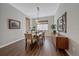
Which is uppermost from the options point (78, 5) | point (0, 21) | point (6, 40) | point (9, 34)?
point (78, 5)

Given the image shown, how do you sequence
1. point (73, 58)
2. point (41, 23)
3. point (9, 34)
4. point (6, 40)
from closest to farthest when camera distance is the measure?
point (73, 58)
point (6, 40)
point (9, 34)
point (41, 23)

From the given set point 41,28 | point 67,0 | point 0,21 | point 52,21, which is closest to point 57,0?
point 67,0

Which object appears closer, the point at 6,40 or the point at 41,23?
the point at 6,40

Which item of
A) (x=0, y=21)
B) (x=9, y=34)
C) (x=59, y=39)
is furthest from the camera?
(x=9, y=34)

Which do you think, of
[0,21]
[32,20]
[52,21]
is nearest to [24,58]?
[0,21]

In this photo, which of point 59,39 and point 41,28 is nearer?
point 59,39

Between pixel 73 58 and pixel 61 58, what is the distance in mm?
148

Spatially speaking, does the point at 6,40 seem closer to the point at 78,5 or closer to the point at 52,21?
the point at 78,5

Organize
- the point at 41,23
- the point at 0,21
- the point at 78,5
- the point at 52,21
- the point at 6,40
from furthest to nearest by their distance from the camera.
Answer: the point at 41,23 < the point at 52,21 < the point at 6,40 < the point at 0,21 < the point at 78,5

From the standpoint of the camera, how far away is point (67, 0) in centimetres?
146

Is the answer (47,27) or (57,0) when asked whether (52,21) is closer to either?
(47,27)

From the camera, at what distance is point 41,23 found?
1068cm

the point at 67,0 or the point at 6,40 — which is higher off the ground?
the point at 67,0

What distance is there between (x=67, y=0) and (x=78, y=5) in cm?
111
